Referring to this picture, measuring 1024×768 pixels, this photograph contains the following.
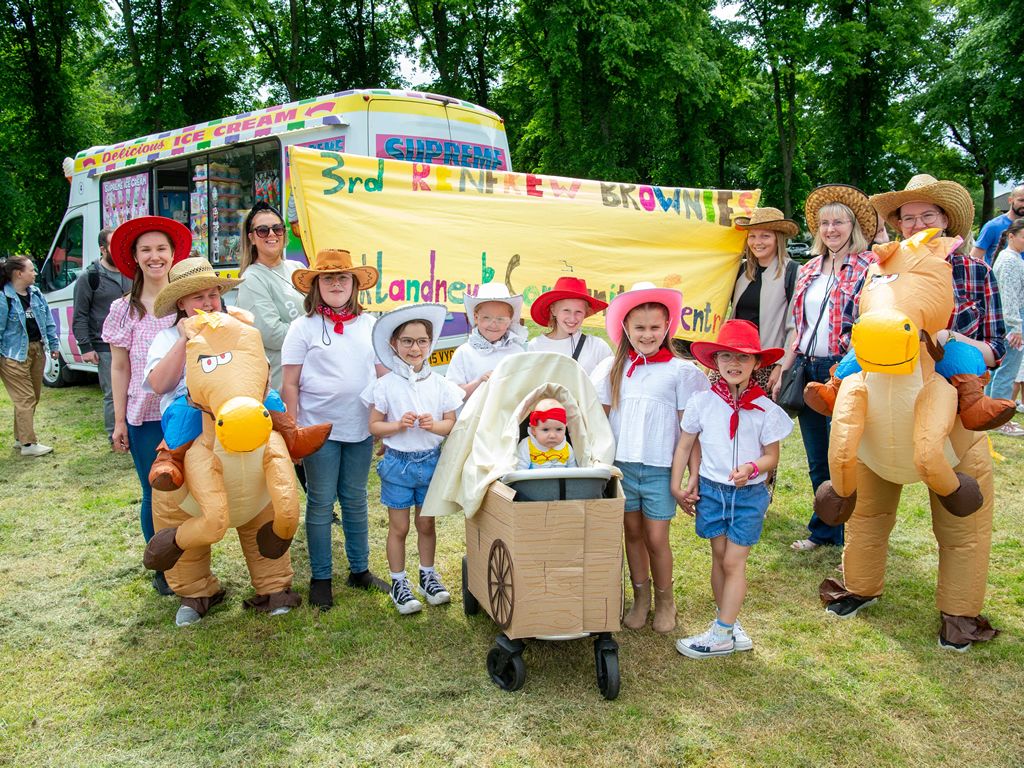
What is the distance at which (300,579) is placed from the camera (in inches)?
184

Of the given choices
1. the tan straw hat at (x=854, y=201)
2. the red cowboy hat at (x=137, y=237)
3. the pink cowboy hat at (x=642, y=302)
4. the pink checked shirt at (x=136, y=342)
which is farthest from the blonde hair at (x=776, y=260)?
the pink checked shirt at (x=136, y=342)

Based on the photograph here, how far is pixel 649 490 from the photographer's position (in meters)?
3.79

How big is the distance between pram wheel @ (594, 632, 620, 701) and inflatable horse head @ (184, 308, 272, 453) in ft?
5.77

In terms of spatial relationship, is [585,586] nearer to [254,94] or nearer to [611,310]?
[611,310]

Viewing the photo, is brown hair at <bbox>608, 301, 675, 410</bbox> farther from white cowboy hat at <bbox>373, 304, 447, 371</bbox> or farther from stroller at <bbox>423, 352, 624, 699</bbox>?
white cowboy hat at <bbox>373, 304, 447, 371</bbox>

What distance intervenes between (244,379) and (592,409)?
166 centimetres

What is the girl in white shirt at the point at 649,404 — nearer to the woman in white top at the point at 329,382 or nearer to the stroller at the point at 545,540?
the stroller at the point at 545,540

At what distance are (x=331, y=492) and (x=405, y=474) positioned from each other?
0.47m

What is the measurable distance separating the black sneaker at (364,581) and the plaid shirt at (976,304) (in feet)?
10.8

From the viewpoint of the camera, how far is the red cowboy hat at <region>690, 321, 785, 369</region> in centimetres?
355

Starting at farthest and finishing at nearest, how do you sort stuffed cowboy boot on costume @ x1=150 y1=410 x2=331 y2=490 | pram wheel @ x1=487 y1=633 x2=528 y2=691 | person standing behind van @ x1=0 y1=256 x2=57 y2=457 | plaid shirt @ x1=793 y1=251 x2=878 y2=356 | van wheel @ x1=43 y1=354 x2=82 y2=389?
van wheel @ x1=43 y1=354 x2=82 y2=389 → person standing behind van @ x1=0 y1=256 x2=57 y2=457 → plaid shirt @ x1=793 y1=251 x2=878 y2=356 → stuffed cowboy boot on costume @ x1=150 y1=410 x2=331 y2=490 → pram wheel @ x1=487 y1=633 x2=528 y2=691

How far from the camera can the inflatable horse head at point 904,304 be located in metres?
3.26

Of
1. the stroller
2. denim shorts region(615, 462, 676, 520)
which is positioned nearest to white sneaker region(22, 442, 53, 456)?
the stroller

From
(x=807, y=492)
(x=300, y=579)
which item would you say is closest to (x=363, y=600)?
(x=300, y=579)
